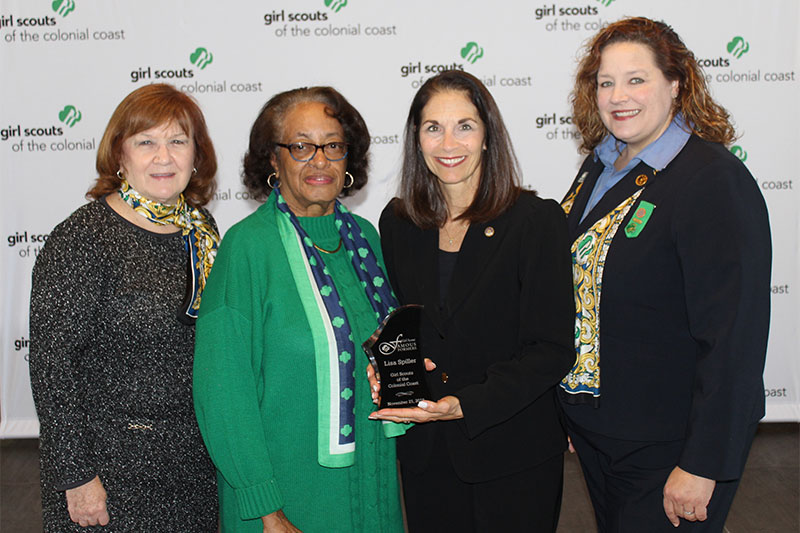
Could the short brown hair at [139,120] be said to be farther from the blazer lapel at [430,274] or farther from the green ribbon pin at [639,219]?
the green ribbon pin at [639,219]

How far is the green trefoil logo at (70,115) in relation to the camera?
4.88 m

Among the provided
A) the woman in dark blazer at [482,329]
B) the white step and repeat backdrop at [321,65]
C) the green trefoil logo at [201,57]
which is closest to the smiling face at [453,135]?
the woman in dark blazer at [482,329]

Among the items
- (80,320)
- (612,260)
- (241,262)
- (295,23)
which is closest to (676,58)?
(612,260)

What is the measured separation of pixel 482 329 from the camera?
2098mm

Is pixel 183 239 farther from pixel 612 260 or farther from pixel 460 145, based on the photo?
pixel 612 260

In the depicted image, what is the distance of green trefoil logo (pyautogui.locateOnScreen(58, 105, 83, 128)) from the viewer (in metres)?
4.88

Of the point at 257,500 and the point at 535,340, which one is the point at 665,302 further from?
the point at 257,500

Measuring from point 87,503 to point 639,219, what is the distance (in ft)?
6.09

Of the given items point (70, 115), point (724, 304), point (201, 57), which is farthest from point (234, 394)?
point (70, 115)

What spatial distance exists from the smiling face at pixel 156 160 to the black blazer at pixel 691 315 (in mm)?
1412

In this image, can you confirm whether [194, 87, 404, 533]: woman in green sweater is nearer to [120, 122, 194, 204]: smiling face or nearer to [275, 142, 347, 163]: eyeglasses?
[275, 142, 347, 163]: eyeglasses

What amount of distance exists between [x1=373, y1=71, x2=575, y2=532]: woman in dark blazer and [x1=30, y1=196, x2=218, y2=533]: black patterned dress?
0.70 m

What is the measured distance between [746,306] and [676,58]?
81cm

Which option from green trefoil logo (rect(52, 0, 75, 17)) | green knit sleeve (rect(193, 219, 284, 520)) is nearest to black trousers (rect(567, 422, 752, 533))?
green knit sleeve (rect(193, 219, 284, 520))
